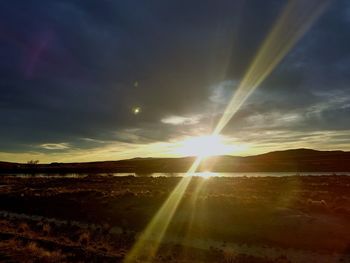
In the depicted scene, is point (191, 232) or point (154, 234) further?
point (191, 232)

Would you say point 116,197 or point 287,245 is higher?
point 116,197

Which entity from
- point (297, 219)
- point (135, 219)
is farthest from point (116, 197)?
point (297, 219)

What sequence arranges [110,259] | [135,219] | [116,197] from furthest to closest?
[116,197] < [135,219] < [110,259]

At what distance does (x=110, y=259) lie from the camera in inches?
583

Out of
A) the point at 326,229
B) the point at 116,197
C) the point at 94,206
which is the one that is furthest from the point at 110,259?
the point at 116,197

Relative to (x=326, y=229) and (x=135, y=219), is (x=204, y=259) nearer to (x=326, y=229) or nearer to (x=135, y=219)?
(x=326, y=229)

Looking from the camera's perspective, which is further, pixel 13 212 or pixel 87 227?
pixel 13 212

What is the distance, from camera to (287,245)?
1977cm

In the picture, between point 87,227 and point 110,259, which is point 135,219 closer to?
point 87,227

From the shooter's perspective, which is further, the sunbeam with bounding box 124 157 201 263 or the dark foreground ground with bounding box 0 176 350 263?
the dark foreground ground with bounding box 0 176 350 263

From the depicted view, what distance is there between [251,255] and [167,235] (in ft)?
22.2

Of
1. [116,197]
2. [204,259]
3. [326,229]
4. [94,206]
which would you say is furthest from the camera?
[116,197]

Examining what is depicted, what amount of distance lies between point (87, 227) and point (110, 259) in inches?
443

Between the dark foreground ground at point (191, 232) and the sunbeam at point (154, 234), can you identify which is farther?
the dark foreground ground at point (191, 232)
